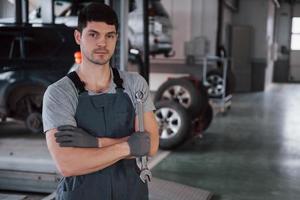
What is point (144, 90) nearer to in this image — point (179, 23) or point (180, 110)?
point (180, 110)

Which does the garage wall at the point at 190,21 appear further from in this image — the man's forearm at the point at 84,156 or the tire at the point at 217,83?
the man's forearm at the point at 84,156

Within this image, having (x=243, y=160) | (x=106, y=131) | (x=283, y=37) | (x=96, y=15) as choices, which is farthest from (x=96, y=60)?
(x=283, y=37)

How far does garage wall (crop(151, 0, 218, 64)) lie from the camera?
13.1 m

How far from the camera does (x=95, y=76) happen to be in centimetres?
176

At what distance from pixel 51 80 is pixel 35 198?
6.27ft

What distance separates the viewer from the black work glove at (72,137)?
1665 millimetres

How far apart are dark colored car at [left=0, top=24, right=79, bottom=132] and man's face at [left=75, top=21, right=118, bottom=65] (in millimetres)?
3876

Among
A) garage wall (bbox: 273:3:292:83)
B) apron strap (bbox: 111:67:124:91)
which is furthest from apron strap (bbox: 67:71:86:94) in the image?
garage wall (bbox: 273:3:292:83)

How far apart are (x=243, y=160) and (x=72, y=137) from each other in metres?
4.11

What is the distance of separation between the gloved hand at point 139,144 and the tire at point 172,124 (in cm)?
400

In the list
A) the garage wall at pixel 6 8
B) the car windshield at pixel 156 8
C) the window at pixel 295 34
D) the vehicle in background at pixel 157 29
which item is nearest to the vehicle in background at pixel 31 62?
the garage wall at pixel 6 8

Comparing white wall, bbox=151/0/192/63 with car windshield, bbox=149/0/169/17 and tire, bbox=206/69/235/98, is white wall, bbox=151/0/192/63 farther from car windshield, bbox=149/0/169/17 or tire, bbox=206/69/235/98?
tire, bbox=206/69/235/98

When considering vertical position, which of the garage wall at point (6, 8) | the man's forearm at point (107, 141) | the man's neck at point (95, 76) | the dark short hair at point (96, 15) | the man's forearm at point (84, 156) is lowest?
the man's forearm at point (84, 156)

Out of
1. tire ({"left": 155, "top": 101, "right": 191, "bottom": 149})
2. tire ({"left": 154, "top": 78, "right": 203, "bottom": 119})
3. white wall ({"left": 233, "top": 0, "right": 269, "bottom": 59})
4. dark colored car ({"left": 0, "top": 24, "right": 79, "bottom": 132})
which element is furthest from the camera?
white wall ({"left": 233, "top": 0, "right": 269, "bottom": 59})
